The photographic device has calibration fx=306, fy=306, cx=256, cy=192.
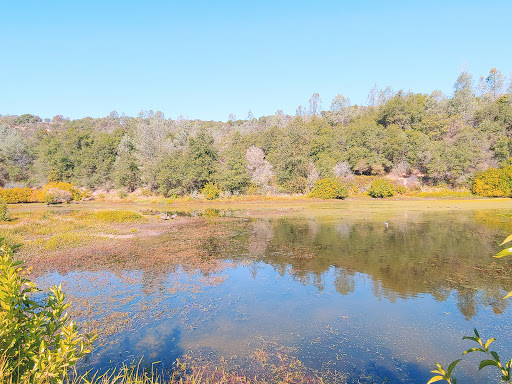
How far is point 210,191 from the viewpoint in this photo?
4516cm

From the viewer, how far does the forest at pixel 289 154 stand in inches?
1842

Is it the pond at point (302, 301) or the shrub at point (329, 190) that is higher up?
the shrub at point (329, 190)

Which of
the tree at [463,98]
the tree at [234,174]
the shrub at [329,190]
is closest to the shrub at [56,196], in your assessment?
the tree at [234,174]

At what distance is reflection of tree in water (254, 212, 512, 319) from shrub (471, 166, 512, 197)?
22.7m

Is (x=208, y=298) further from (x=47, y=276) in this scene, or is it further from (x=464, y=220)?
(x=464, y=220)

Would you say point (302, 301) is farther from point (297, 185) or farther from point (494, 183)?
point (494, 183)

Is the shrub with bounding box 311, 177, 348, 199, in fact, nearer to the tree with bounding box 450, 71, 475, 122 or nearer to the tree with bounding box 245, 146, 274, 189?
the tree with bounding box 245, 146, 274, 189

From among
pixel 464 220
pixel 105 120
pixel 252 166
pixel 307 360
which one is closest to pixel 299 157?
pixel 252 166

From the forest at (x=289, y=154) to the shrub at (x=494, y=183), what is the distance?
2.47 metres

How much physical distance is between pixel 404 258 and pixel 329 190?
30.1 metres

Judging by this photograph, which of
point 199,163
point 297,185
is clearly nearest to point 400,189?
point 297,185

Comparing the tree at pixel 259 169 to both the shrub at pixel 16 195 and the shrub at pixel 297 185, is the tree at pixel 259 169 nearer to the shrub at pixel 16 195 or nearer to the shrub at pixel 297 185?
the shrub at pixel 297 185

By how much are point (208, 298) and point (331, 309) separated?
12.3ft

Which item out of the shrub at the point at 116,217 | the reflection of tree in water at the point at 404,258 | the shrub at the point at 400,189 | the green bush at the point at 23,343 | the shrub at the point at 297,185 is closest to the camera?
the green bush at the point at 23,343
